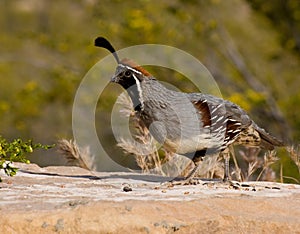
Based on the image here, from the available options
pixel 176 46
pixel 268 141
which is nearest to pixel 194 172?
pixel 268 141

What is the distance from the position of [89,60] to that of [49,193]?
8.51 m

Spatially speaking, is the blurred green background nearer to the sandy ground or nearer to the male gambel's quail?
the male gambel's quail

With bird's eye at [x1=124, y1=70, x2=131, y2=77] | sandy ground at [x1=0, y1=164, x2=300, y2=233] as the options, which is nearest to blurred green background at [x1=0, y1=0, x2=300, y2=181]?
bird's eye at [x1=124, y1=70, x2=131, y2=77]

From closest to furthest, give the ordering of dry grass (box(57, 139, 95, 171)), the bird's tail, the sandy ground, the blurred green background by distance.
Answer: the sandy ground → the bird's tail → dry grass (box(57, 139, 95, 171)) → the blurred green background

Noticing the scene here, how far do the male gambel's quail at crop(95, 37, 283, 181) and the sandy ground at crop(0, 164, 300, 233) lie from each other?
0.33 metres

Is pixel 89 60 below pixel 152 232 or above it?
above

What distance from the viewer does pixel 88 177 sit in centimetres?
514

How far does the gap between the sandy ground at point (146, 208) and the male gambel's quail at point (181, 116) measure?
33 cm

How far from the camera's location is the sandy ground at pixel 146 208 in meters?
3.44

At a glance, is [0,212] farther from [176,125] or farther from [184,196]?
[176,125]

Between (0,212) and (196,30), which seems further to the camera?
(196,30)

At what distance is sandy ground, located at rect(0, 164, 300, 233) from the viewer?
11.3ft

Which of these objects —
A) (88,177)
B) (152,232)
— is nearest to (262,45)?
(88,177)

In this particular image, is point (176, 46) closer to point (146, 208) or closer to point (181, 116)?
point (181, 116)
